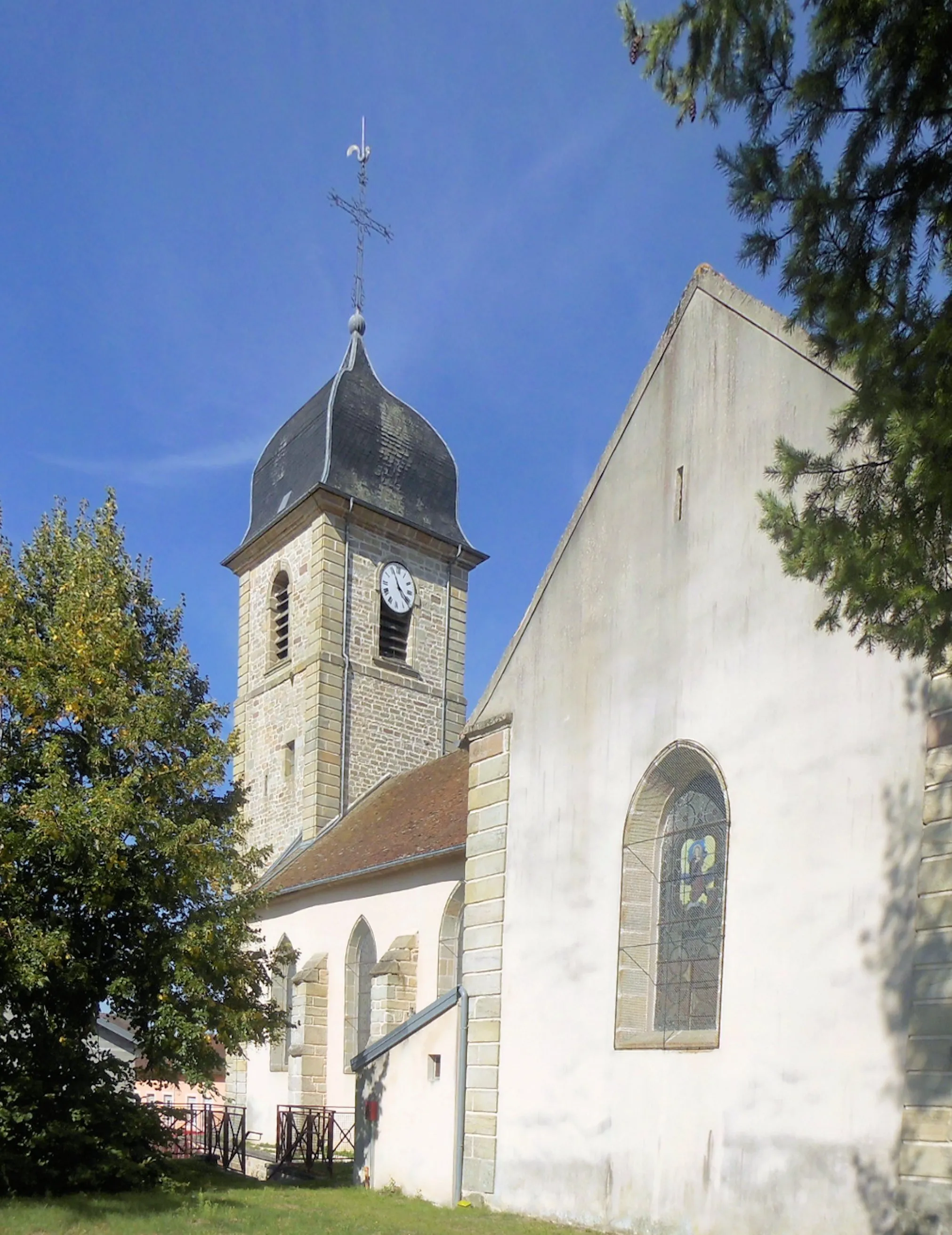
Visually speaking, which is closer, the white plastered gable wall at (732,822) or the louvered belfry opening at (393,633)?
the white plastered gable wall at (732,822)

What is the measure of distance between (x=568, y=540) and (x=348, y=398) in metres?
18.6

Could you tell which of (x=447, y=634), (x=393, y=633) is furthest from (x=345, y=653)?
(x=447, y=634)

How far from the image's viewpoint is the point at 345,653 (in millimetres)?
28703

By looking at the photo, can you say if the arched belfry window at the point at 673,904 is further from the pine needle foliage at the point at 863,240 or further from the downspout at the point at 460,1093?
the pine needle foliage at the point at 863,240

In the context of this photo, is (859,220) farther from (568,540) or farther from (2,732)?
(2,732)

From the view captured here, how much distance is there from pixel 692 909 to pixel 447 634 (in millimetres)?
20258

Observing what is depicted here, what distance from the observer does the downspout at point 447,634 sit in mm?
30281

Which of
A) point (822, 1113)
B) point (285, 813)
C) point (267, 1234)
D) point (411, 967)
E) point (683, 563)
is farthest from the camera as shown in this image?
point (285, 813)

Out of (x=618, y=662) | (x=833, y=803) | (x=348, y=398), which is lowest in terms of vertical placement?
(x=833, y=803)

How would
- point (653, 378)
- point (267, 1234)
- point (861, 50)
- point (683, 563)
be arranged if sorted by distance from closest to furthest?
point (861, 50) < point (267, 1234) < point (683, 563) < point (653, 378)

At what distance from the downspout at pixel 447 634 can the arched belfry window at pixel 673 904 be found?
18402 millimetres

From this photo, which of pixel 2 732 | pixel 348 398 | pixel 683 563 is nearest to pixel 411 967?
pixel 2 732

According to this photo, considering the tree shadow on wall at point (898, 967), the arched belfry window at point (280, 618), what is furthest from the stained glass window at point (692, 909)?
the arched belfry window at point (280, 618)

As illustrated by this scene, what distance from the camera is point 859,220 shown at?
5.88 m
